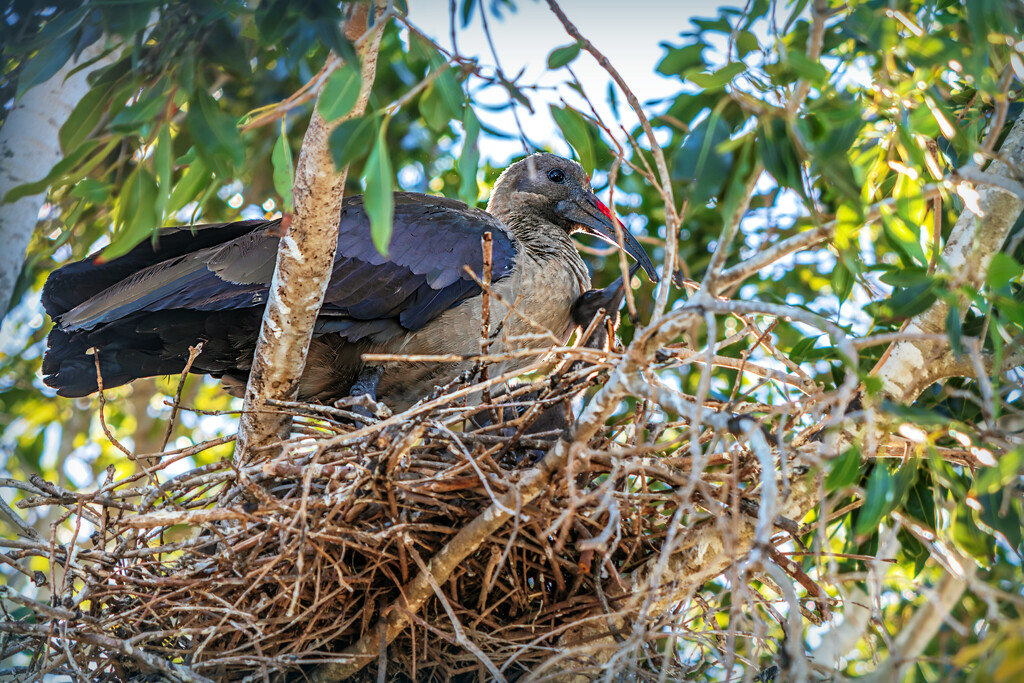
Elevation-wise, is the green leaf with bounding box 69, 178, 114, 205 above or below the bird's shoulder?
above

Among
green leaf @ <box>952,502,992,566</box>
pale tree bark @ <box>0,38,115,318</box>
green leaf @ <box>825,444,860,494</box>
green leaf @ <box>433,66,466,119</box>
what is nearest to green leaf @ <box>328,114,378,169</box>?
green leaf @ <box>433,66,466,119</box>

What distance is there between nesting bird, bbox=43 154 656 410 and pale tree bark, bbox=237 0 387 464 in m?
0.39

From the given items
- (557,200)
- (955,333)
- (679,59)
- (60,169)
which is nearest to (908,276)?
(955,333)

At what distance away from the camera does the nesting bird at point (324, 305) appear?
3531 millimetres

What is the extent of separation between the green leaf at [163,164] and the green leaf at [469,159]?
2.54ft

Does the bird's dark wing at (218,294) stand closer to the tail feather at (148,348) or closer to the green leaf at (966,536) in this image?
the tail feather at (148,348)

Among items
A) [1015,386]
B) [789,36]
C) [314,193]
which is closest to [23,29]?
[314,193]

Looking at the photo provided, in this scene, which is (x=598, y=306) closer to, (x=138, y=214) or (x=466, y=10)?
(x=466, y=10)

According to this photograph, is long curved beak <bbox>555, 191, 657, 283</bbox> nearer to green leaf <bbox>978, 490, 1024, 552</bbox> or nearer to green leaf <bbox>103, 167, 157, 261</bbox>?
green leaf <bbox>978, 490, 1024, 552</bbox>

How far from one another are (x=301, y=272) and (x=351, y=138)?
961mm

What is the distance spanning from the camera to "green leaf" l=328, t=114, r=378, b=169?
79.5 inches

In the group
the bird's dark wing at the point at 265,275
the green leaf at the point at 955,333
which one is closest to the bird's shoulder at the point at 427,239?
the bird's dark wing at the point at 265,275

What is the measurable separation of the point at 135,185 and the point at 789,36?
2882 millimetres

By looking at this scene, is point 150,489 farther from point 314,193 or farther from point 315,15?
point 315,15
